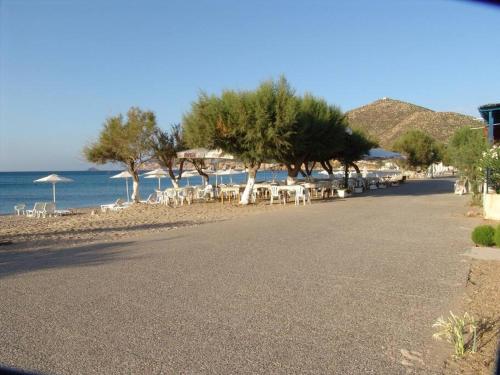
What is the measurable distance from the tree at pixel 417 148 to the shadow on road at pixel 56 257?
46430 millimetres

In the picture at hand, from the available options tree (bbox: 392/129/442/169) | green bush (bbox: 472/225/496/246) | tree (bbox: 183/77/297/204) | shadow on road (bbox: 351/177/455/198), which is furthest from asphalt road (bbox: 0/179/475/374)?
tree (bbox: 392/129/442/169)

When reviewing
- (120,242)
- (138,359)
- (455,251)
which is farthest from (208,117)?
(138,359)

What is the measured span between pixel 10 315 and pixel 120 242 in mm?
5770

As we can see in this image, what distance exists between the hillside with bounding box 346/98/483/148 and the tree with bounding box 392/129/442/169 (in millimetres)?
13421

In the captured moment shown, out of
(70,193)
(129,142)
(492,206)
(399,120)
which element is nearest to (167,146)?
(129,142)

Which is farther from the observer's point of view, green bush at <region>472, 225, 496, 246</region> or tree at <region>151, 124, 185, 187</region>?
tree at <region>151, 124, 185, 187</region>

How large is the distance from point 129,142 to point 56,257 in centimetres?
1762

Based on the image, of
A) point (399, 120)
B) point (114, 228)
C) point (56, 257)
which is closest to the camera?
point (56, 257)

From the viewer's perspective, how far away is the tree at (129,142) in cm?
2625

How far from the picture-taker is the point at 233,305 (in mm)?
5465

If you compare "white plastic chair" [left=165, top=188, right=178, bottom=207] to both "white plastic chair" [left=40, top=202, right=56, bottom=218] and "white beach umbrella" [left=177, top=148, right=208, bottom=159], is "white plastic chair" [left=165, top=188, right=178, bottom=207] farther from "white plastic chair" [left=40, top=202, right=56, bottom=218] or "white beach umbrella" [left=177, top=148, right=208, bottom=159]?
"white plastic chair" [left=40, top=202, right=56, bottom=218]

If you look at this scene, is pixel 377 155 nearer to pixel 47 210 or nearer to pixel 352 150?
pixel 352 150

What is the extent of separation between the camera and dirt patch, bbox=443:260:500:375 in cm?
378

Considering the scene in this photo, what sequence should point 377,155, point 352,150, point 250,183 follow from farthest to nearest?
point 377,155, point 352,150, point 250,183
